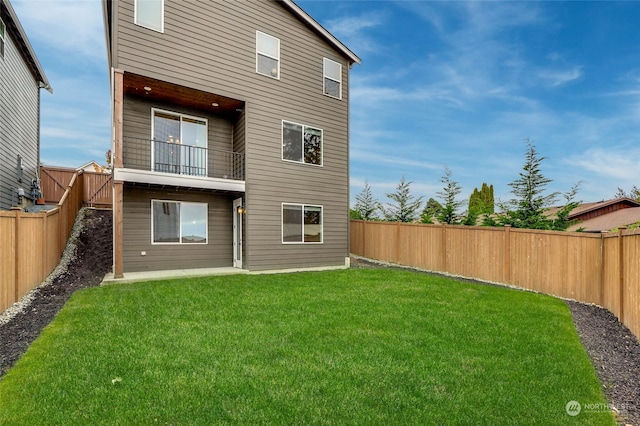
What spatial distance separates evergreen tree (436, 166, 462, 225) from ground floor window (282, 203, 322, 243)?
474 cm

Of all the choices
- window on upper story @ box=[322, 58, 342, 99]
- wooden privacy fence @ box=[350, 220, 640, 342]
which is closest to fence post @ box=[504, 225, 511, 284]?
wooden privacy fence @ box=[350, 220, 640, 342]

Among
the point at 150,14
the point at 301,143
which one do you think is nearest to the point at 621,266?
the point at 301,143

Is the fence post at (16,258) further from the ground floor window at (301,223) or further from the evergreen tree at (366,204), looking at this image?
the evergreen tree at (366,204)

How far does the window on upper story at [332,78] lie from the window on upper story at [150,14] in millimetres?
5552

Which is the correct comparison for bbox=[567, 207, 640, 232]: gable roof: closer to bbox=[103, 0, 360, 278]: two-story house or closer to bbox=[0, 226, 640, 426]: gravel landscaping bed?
bbox=[0, 226, 640, 426]: gravel landscaping bed

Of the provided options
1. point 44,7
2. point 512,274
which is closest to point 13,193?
point 44,7

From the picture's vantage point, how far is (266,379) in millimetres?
3389

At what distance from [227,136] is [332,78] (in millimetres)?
4564

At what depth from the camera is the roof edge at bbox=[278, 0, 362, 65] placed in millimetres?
11573

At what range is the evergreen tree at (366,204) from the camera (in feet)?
54.6

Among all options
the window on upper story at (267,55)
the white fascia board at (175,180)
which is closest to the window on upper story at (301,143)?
the window on upper story at (267,55)

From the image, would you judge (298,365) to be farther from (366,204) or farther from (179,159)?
(366,204)

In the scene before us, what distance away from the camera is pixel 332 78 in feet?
42.2

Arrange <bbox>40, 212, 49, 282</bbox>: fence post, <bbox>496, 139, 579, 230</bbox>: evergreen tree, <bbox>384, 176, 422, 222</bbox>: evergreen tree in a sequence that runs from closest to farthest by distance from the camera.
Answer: <bbox>40, 212, 49, 282</bbox>: fence post, <bbox>496, 139, 579, 230</bbox>: evergreen tree, <bbox>384, 176, 422, 222</bbox>: evergreen tree
